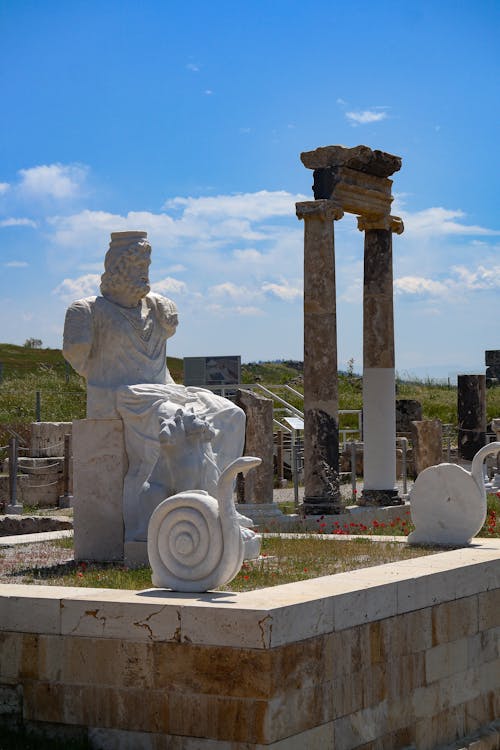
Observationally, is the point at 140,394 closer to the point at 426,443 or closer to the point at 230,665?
the point at 230,665

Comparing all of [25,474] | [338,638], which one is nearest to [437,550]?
[338,638]

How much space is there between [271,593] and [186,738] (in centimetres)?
96

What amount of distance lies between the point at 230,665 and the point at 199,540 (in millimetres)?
985

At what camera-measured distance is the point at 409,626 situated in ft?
25.6

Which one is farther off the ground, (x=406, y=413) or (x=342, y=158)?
(x=342, y=158)

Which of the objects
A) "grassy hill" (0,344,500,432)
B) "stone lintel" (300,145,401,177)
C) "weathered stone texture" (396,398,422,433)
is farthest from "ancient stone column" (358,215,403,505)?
"grassy hill" (0,344,500,432)

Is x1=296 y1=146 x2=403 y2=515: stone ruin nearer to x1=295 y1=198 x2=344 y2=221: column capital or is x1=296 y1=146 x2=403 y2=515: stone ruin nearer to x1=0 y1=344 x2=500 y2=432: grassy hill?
x1=295 y1=198 x2=344 y2=221: column capital

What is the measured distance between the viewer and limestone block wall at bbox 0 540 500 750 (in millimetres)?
6496

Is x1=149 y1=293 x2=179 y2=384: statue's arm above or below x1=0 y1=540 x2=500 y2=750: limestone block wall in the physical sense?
above

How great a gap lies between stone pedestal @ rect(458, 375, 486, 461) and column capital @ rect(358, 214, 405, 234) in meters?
6.08

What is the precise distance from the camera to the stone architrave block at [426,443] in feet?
A: 72.4

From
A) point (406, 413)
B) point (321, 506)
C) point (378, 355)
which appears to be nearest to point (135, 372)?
point (321, 506)

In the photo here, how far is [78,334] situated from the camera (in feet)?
34.9

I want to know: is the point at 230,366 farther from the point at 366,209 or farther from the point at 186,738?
the point at 186,738
